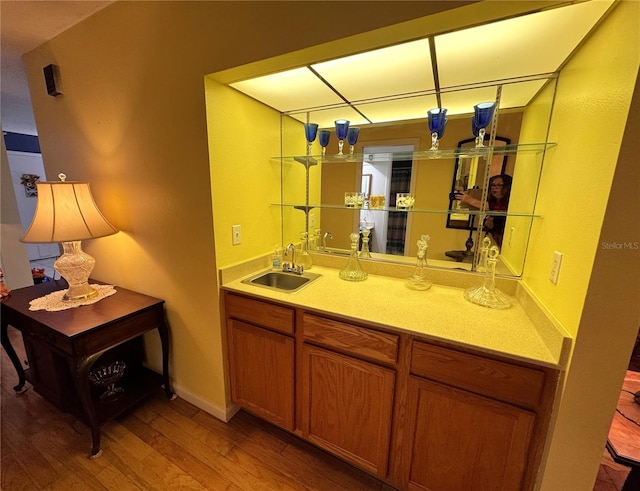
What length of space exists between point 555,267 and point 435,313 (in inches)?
19.5

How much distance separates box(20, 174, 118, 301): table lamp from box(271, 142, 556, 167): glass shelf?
1.22 meters

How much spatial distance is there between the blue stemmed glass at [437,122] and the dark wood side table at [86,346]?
203 centimetres

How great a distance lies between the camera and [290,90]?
1.58 meters

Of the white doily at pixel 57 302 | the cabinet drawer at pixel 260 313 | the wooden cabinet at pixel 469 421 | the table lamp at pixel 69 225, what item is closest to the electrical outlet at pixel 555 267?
the wooden cabinet at pixel 469 421

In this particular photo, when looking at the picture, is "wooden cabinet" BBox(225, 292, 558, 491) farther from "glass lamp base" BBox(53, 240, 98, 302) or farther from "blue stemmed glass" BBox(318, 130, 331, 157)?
"blue stemmed glass" BBox(318, 130, 331, 157)

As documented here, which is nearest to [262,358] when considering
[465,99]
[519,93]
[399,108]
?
[399,108]

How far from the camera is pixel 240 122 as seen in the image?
5.22ft

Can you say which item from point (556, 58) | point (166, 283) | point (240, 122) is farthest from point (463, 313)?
point (166, 283)

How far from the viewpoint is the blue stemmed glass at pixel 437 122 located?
137 cm

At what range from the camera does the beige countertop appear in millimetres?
953

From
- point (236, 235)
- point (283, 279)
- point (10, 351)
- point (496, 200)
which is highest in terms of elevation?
point (496, 200)

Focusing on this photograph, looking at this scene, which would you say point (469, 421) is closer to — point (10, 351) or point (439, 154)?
point (439, 154)

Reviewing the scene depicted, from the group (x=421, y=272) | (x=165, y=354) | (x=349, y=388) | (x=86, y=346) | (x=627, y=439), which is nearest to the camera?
(x=627, y=439)

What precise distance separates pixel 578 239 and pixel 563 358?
41 centimetres
